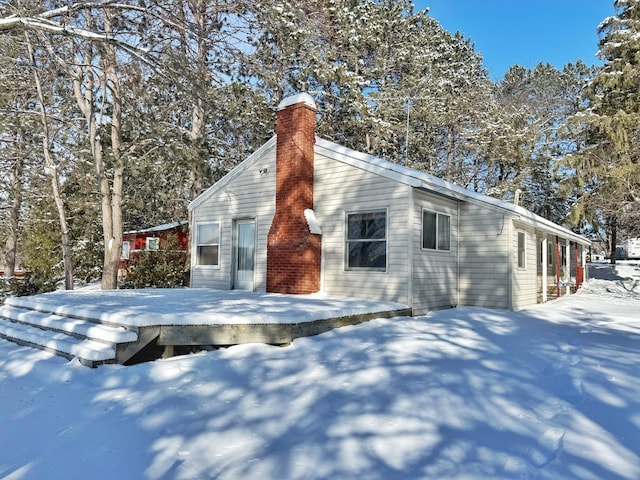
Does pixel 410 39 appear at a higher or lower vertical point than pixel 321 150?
higher

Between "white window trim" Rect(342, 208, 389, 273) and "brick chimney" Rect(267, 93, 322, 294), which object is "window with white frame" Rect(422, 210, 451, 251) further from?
"brick chimney" Rect(267, 93, 322, 294)

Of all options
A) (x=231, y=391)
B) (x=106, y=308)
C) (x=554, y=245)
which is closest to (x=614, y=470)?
(x=231, y=391)

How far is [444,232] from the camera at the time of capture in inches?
380

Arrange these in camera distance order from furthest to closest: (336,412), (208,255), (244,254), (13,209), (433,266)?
1. (13,209)
2. (208,255)
3. (244,254)
4. (433,266)
5. (336,412)

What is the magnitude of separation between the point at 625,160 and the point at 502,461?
17587 millimetres

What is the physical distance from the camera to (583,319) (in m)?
8.52

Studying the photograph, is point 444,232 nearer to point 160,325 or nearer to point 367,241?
point 367,241

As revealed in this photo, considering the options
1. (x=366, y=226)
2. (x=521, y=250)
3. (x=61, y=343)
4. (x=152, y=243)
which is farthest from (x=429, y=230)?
(x=152, y=243)

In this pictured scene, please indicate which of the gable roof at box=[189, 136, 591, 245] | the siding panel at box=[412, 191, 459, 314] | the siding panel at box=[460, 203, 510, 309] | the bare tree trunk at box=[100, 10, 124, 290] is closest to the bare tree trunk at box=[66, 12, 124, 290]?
the bare tree trunk at box=[100, 10, 124, 290]

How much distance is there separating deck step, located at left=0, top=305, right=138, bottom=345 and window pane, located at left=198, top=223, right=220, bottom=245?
17.0 feet

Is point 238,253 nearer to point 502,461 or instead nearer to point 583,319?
point 583,319

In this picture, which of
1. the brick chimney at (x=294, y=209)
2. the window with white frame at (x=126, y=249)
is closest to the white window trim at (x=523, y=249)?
the brick chimney at (x=294, y=209)

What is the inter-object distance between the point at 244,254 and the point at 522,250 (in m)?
6.94

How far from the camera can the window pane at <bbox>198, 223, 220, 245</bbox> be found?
11922 mm
